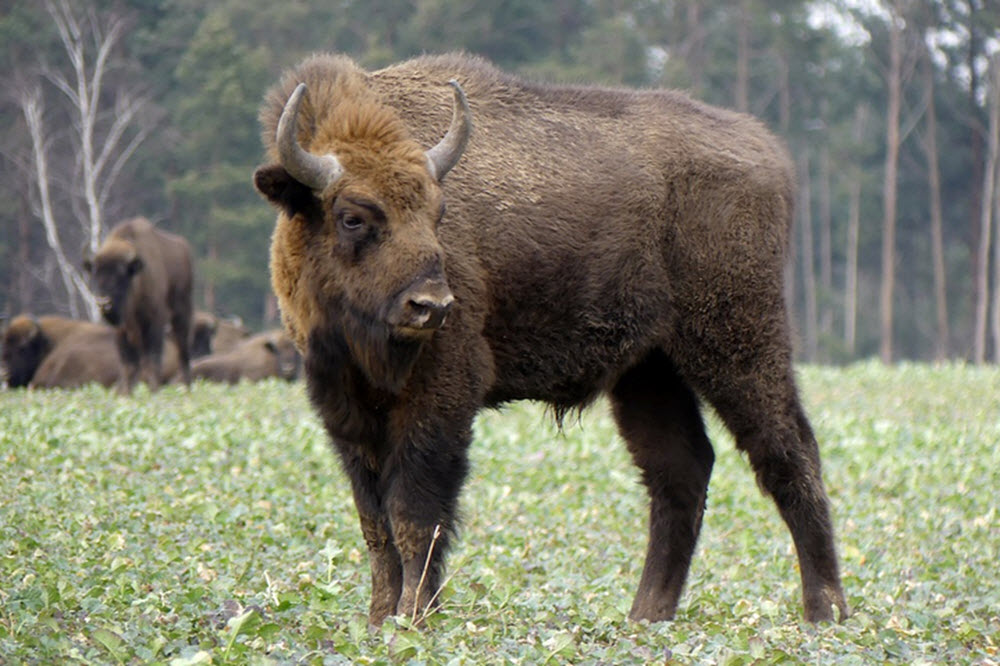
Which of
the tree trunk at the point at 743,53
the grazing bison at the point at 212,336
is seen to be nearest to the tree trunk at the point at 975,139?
the tree trunk at the point at 743,53

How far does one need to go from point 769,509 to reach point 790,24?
134 ft

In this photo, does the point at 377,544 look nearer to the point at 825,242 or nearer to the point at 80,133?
the point at 80,133

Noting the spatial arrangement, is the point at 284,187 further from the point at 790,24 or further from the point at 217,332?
the point at 790,24

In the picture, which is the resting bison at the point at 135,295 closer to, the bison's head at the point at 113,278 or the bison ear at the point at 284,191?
the bison's head at the point at 113,278

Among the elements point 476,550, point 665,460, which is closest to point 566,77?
point 476,550

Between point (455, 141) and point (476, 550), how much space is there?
338cm

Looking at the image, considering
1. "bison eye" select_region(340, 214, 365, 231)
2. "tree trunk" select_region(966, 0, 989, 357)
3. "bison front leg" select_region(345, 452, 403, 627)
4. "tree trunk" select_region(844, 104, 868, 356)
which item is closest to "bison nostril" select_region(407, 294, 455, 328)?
"bison eye" select_region(340, 214, 365, 231)

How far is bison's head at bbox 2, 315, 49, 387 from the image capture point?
69.6ft

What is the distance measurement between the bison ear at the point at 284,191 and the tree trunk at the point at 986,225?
42881 millimetres

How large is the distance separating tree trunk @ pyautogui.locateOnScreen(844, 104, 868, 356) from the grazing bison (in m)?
33.5

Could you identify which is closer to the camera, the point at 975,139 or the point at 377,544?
the point at 377,544

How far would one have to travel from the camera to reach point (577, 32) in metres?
48.5

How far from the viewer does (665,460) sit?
7387 millimetres

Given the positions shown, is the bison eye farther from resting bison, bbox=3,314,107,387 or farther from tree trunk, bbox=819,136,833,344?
tree trunk, bbox=819,136,833,344
